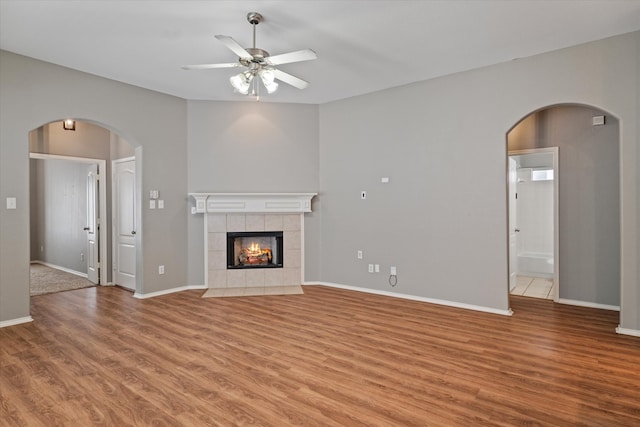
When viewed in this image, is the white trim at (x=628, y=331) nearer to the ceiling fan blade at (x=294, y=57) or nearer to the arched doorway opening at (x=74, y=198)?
the ceiling fan blade at (x=294, y=57)

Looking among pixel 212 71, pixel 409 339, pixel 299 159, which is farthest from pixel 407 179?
pixel 212 71

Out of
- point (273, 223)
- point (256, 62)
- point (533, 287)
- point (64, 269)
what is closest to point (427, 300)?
point (533, 287)

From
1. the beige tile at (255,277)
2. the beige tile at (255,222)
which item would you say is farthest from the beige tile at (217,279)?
the beige tile at (255,222)

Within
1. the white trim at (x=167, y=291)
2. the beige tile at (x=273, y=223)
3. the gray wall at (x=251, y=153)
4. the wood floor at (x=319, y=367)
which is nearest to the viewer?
the wood floor at (x=319, y=367)

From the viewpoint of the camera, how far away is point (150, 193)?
16.1ft

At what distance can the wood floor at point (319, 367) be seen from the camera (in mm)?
2107

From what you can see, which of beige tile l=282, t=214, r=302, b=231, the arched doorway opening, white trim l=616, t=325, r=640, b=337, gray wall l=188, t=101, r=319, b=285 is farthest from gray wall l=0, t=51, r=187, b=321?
white trim l=616, t=325, r=640, b=337

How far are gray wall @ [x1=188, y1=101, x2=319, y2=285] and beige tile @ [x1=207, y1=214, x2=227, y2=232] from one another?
16 cm

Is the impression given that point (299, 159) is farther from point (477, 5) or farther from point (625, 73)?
point (625, 73)

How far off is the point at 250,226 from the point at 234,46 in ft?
10.6

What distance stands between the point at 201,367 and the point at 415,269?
3.04 metres

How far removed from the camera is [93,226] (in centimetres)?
577

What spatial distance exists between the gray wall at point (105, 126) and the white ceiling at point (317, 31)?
0.85 ft

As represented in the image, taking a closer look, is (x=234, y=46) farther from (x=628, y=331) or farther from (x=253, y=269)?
(x=628, y=331)
